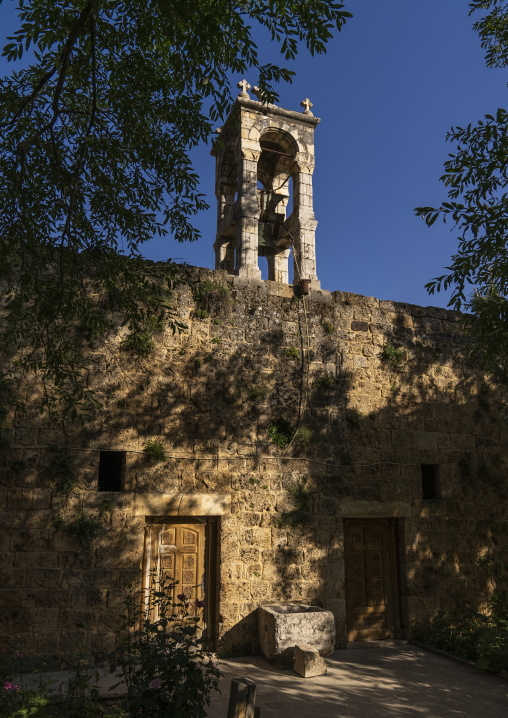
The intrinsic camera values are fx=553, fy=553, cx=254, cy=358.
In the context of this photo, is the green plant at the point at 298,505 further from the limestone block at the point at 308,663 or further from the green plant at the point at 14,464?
the green plant at the point at 14,464

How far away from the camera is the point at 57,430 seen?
249 inches

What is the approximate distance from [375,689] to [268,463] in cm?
279

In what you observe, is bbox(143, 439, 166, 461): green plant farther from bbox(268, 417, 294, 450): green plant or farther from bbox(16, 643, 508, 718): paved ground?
bbox(16, 643, 508, 718): paved ground

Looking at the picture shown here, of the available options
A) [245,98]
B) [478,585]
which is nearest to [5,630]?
[478,585]

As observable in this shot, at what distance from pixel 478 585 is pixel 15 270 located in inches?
303

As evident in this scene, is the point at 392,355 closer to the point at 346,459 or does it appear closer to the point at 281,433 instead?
the point at 346,459

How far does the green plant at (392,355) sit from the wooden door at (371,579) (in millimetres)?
2324

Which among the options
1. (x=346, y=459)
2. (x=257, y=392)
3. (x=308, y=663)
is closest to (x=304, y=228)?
(x=257, y=392)

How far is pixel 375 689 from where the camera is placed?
559cm

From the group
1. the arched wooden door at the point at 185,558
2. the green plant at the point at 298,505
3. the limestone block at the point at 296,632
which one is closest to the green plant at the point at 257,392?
the green plant at the point at 298,505

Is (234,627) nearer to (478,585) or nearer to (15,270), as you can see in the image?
(478,585)

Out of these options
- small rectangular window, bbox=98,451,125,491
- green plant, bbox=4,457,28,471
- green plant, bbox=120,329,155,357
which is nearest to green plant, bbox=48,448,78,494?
green plant, bbox=4,457,28,471

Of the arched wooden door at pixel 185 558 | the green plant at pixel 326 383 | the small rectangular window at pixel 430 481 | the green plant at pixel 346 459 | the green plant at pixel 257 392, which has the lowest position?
the arched wooden door at pixel 185 558

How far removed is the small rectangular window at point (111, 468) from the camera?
6682 mm
